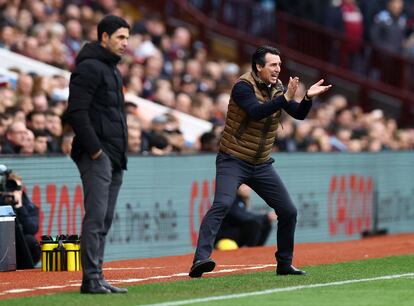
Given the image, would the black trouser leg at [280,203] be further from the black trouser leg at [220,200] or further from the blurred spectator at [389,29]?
the blurred spectator at [389,29]

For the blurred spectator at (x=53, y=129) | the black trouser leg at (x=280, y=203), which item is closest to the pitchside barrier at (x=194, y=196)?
the blurred spectator at (x=53, y=129)

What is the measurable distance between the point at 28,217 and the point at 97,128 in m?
4.16

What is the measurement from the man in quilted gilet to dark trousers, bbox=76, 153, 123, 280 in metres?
1.59

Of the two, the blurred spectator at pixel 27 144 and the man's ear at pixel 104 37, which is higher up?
the man's ear at pixel 104 37

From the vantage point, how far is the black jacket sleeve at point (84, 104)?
10.2m

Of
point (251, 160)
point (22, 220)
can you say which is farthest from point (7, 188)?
point (251, 160)

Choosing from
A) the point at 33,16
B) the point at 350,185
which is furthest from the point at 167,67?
the point at 350,185

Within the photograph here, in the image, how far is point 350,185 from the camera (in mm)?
20891

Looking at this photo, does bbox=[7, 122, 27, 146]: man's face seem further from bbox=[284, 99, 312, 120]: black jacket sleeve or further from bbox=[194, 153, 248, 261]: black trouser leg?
bbox=[284, 99, 312, 120]: black jacket sleeve

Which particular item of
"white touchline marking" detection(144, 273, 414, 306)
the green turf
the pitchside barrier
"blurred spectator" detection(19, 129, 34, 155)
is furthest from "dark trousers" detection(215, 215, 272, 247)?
"white touchline marking" detection(144, 273, 414, 306)

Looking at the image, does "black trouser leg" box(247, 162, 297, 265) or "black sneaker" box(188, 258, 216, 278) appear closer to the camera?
"black sneaker" box(188, 258, 216, 278)

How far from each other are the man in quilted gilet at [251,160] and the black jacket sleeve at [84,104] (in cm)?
195

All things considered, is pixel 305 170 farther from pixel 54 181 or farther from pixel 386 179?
pixel 54 181

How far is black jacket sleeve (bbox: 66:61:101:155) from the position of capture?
10156 mm
